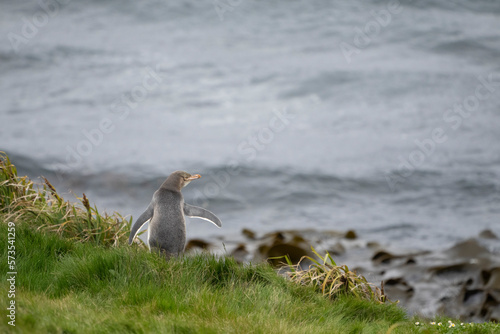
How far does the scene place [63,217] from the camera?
19.8ft

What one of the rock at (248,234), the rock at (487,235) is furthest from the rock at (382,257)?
the rock at (248,234)

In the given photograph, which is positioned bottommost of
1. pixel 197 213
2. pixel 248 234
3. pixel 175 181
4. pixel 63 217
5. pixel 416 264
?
pixel 248 234

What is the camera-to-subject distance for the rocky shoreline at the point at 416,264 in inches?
323

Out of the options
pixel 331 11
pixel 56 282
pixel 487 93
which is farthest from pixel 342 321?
pixel 331 11

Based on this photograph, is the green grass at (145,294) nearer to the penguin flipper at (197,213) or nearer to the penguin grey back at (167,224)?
the penguin grey back at (167,224)

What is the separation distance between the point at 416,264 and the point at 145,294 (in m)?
A: 6.37

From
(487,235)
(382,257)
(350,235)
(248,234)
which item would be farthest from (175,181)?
(487,235)

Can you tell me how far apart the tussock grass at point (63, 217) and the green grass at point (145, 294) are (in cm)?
1

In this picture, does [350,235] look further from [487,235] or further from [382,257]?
[487,235]

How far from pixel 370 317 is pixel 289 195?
1006 centimetres

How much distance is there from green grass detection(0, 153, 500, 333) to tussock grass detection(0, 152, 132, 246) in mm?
15

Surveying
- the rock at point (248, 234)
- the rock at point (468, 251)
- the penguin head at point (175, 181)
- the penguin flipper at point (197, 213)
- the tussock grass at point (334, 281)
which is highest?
the penguin head at point (175, 181)

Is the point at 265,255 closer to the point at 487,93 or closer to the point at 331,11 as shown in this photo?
the point at 487,93

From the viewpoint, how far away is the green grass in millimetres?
3807
